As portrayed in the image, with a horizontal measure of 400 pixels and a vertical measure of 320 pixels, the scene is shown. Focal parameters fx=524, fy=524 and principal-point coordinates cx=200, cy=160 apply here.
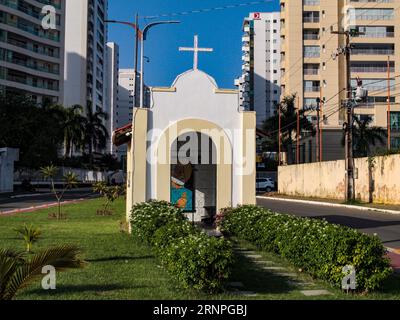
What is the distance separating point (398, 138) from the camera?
179 feet

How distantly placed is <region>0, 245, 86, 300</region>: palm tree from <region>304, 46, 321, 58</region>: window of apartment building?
2970 inches

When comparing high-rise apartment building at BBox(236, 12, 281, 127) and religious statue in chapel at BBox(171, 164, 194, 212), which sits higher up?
high-rise apartment building at BBox(236, 12, 281, 127)

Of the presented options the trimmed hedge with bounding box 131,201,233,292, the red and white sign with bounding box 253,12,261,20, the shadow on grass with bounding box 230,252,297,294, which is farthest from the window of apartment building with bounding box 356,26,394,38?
the trimmed hedge with bounding box 131,201,233,292

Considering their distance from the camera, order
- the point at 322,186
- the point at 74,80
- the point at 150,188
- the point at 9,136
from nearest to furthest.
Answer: the point at 150,188 < the point at 322,186 < the point at 9,136 < the point at 74,80

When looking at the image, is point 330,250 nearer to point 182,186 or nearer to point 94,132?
point 182,186

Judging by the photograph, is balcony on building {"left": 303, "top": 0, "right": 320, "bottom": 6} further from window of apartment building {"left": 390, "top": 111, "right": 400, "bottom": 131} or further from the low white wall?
the low white wall

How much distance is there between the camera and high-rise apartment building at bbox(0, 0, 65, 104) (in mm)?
76562

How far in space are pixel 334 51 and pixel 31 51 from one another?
46.2 meters

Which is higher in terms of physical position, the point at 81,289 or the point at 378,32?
the point at 378,32

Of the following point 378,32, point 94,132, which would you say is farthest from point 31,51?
point 378,32

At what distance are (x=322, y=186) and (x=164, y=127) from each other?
2737 centimetres

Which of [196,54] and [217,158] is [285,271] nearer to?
[217,158]

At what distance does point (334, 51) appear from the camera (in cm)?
7519
